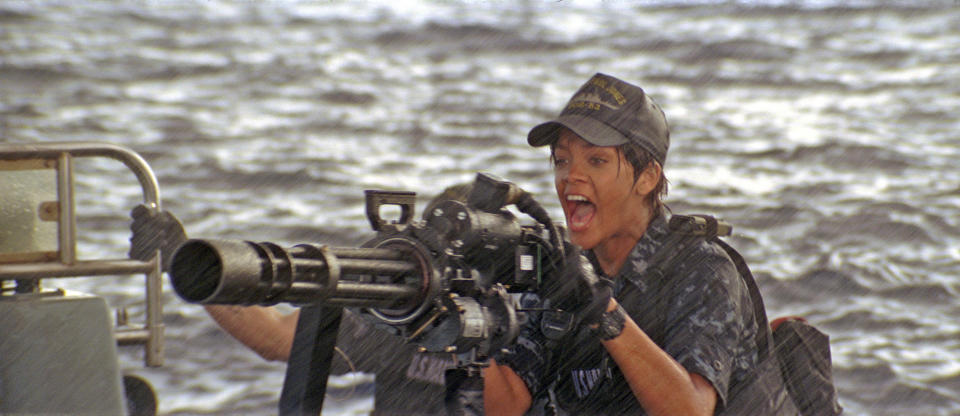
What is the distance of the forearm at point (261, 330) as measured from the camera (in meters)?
4.02

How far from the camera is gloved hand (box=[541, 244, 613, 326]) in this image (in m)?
2.77

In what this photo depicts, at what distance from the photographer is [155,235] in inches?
112

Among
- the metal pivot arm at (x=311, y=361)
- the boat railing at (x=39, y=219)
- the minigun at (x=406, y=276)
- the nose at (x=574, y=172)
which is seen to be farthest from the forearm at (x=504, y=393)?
the boat railing at (x=39, y=219)

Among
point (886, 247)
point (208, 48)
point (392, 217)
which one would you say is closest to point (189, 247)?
point (392, 217)

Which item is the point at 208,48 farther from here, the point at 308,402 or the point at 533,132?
the point at 308,402

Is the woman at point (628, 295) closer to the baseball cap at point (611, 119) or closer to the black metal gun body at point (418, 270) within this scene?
the baseball cap at point (611, 119)

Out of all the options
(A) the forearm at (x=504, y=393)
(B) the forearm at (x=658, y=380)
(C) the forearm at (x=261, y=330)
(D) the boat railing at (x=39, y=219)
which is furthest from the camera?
(C) the forearm at (x=261, y=330)

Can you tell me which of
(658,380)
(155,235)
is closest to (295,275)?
(155,235)

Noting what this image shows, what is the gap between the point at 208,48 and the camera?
49.6 feet

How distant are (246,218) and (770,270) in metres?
6.72

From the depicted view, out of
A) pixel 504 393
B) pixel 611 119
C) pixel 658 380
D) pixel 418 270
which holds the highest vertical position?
pixel 611 119

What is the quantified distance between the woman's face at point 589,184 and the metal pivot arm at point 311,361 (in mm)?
1209

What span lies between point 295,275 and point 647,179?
1.87 metres

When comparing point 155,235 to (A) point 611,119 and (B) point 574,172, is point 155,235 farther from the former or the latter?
(A) point 611,119
